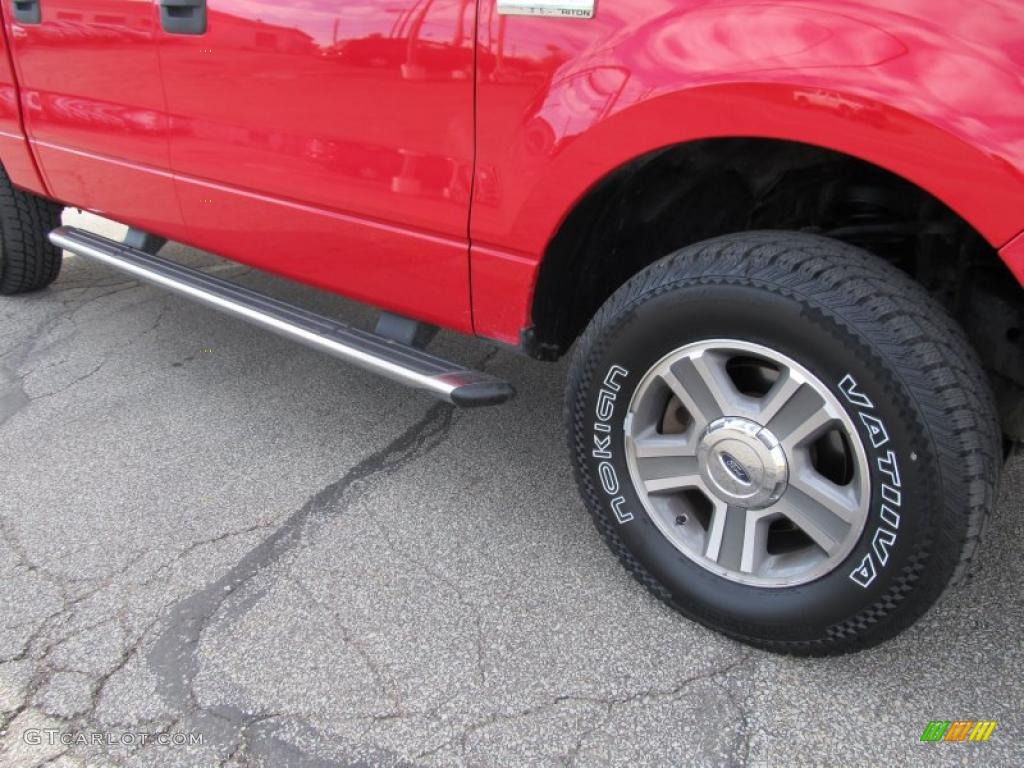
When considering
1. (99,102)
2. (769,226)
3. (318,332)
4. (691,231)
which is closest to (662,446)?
(691,231)

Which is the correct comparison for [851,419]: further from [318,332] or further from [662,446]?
[318,332]

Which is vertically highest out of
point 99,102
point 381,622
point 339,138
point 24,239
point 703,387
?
point 339,138

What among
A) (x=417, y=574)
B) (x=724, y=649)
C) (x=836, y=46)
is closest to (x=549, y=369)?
(x=417, y=574)

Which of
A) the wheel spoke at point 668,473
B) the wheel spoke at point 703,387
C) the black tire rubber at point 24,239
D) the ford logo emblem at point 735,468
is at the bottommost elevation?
the black tire rubber at point 24,239

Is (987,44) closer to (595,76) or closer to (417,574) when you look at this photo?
(595,76)

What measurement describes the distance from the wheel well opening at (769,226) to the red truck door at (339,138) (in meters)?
0.30

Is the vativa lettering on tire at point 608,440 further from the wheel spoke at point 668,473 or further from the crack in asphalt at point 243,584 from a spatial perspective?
the crack in asphalt at point 243,584

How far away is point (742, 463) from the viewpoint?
5.99 ft

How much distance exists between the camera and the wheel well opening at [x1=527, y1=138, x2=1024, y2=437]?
1.76 metres

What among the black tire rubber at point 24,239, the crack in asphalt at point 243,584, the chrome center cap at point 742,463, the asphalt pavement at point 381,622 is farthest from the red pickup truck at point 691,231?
the black tire rubber at point 24,239

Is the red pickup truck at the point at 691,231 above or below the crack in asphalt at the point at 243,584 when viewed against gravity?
above

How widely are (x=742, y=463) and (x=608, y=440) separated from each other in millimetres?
342

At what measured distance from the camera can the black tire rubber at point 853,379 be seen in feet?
5.01

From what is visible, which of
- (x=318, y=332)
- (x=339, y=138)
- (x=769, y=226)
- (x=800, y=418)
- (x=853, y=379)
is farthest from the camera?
(x=318, y=332)
